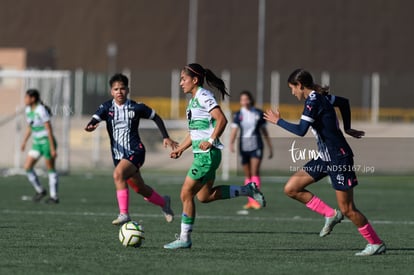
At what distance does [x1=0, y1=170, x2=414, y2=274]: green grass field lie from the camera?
1102 centimetres

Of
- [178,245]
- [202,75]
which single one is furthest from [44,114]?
[178,245]

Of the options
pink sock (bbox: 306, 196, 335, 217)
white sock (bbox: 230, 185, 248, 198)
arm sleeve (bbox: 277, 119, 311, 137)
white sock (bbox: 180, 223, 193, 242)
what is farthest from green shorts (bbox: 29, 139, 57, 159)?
arm sleeve (bbox: 277, 119, 311, 137)

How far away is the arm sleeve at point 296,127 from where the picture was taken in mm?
12000

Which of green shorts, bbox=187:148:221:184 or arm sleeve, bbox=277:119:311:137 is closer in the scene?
arm sleeve, bbox=277:119:311:137

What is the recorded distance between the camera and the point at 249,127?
22203 millimetres

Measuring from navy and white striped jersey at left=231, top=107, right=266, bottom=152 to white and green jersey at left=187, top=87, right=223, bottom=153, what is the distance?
9.12 meters

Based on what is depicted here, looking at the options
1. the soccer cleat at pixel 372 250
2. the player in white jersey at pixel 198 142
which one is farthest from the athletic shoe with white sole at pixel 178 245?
the soccer cleat at pixel 372 250

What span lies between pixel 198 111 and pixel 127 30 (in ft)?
146

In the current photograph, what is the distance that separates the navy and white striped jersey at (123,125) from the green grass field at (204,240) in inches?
44.8

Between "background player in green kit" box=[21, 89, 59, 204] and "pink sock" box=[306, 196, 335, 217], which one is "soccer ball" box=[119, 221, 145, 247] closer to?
"pink sock" box=[306, 196, 335, 217]

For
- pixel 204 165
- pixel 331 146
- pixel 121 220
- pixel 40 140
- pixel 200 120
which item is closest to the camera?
pixel 331 146

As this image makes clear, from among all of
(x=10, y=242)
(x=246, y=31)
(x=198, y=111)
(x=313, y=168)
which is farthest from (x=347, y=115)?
(x=246, y=31)

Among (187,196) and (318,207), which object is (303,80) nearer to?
(187,196)

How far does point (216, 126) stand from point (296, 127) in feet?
3.38
